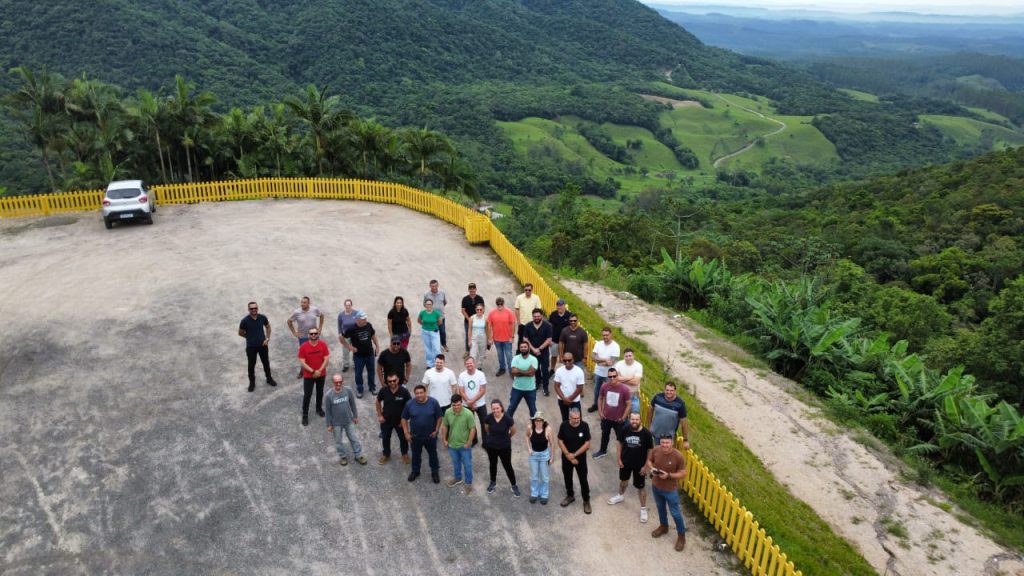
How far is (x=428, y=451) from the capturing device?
31.4ft

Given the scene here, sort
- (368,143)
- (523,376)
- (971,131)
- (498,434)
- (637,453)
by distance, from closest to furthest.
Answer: (637,453) → (498,434) → (523,376) → (368,143) → (971,131)

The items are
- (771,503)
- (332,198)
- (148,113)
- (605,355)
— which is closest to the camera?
(771,503)

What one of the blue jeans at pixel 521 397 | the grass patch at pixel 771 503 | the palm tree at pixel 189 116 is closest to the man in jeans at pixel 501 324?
the blue jeans at pixel 521 397

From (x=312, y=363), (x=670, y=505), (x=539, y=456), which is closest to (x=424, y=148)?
(x=312, y=363)

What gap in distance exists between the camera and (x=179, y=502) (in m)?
9.28

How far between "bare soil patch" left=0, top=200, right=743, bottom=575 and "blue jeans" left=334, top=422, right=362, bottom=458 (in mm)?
267

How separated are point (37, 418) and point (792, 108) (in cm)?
21251

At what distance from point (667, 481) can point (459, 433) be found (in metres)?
2.75

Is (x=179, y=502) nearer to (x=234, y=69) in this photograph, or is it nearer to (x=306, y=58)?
(x=234, y=69)

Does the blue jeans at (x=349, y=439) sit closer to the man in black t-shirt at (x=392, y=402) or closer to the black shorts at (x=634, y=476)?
the man in black t-shirt at (x=392, y=402)

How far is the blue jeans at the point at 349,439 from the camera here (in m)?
9.84

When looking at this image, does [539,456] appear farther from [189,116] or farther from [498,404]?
[189,116]

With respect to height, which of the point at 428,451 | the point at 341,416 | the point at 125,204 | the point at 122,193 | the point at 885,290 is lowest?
the point at 885,290

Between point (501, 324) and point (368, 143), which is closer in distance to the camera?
point (501, 324)
